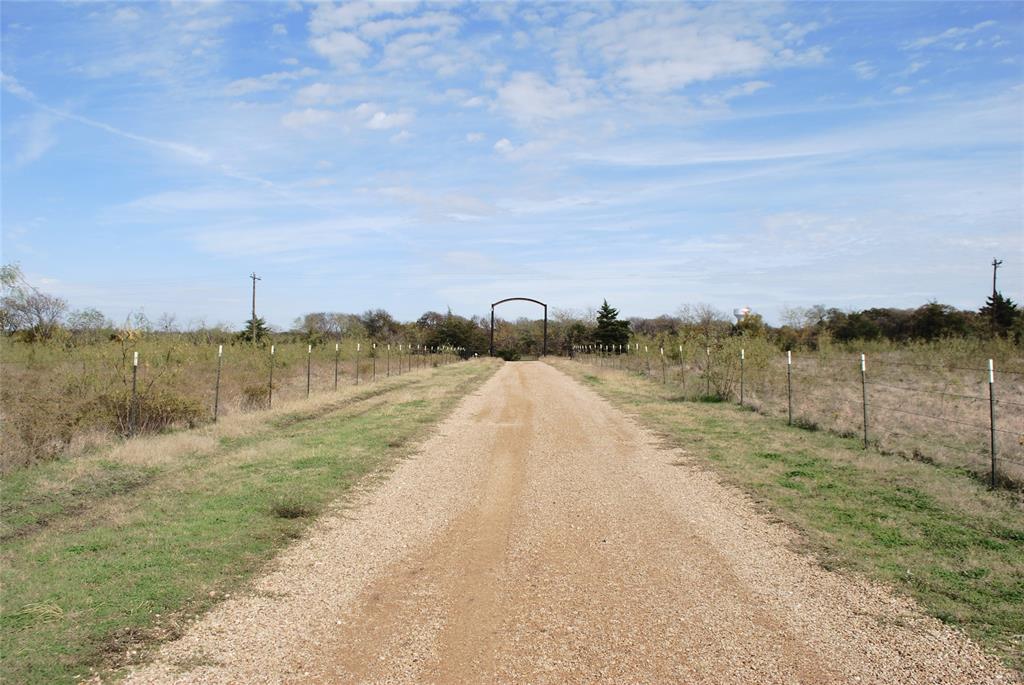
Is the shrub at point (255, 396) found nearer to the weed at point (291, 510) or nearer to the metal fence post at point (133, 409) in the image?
the metal fence post at point (133, 409)

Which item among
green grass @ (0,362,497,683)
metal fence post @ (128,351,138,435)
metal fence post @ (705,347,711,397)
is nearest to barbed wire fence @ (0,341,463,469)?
metal fence post @ (128,351,138,435)

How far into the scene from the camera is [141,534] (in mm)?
6742

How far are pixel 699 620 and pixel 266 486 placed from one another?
624 centimetres

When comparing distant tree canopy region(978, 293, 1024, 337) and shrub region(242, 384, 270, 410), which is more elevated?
distant tree canopy region(978, 293, 1024, 337)

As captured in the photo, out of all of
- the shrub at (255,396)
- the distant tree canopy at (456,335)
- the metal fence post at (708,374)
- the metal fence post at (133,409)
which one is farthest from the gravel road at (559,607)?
the distant tree canopy at (456,335)

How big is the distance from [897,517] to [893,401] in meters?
13.6

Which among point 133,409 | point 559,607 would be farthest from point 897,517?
point 133,409

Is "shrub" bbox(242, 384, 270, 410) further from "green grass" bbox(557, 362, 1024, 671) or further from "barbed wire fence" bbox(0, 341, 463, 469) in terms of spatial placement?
"green grass" bbox(557, 362, 1024, 671)

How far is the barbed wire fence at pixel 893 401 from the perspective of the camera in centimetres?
1147

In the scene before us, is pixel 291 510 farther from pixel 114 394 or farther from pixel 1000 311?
pixel 1000 311

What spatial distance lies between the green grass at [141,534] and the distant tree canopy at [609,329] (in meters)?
56.0

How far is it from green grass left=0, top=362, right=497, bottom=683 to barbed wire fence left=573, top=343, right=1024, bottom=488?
363 inches

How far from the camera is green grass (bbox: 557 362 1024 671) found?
519 centimetres

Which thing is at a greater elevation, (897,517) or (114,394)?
(114,394)
